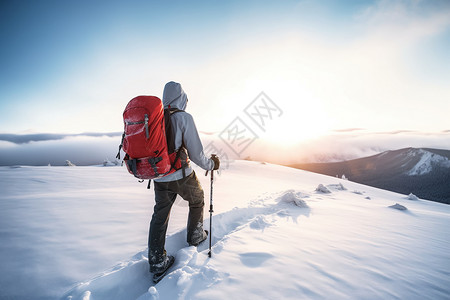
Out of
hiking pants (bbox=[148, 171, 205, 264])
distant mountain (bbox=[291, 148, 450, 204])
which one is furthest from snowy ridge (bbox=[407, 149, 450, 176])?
hiking pants (bbox=[148, 171, 205, 264])

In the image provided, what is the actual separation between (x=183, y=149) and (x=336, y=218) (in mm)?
4159

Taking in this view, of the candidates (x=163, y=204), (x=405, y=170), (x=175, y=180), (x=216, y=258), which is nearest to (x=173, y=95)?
(x=175, y=180)

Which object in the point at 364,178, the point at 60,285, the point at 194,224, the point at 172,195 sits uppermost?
the point at 172,195

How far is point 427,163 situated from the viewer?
292ft

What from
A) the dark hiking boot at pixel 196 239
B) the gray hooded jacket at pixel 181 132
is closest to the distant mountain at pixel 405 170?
the dark hiking boot at pixel 196 239

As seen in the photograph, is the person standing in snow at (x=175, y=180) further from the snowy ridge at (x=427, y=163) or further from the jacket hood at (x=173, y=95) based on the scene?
the snowy ridge at (x=427, y=163)

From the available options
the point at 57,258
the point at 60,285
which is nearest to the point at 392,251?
the point at 60,285

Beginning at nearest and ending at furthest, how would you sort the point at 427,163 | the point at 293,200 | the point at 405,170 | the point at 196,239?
1. the point at 196,239
2. the point at 293,200
3. the point at 427,163
4. the point at 405,170

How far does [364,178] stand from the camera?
319 feet

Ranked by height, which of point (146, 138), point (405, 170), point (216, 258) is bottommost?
point (405, 170)

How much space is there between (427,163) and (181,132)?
13842cm

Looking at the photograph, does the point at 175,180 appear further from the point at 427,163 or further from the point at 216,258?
the point at 427,163

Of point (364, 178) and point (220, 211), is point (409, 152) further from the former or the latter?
point (220, 211)

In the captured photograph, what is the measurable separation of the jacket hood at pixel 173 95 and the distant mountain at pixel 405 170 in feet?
329
